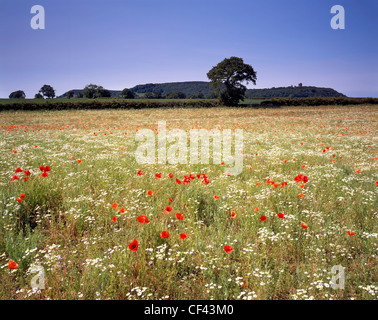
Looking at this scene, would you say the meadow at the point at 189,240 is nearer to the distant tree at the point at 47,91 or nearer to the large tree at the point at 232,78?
the large tree at the point at 232,78

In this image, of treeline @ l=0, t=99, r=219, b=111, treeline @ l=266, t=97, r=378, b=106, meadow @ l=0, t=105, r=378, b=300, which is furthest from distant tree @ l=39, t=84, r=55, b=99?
meadow @ l=0, t=105, r=378, b=300

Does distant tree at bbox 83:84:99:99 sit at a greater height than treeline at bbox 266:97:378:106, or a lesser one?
greater

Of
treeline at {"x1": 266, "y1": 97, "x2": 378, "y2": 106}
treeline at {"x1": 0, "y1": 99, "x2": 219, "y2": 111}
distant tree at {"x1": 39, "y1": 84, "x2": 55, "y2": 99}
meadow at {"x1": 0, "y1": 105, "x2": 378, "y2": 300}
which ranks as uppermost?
distant tree at {"x1": 39, "y1": 84, "x2": 55, "y2": 99}

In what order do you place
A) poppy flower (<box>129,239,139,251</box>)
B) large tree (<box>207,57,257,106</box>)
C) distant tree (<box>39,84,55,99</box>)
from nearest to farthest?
poppy flower (<box>129,239,139,251</box>) → large tree (<box>207,57,257,106</box>) → distant tree (<box>39,84,55,99</box>)

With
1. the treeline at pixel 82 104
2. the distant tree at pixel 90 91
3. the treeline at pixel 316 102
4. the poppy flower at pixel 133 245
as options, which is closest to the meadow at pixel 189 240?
the poppy flower at pixel 133 245

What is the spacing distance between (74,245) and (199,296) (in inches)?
73.3

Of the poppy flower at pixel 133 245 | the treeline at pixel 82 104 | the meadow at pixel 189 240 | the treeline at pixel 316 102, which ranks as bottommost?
the meadow at pixel 189 240

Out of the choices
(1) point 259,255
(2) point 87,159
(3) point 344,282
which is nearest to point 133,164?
(2) point 87,159

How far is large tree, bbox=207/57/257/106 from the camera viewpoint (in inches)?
2032

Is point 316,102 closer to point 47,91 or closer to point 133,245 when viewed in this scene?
point 133,245

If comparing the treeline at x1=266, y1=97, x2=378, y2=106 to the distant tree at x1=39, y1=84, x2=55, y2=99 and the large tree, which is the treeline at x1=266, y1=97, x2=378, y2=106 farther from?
the distant tree at x1=39, y1=84, x2=55, y2=99

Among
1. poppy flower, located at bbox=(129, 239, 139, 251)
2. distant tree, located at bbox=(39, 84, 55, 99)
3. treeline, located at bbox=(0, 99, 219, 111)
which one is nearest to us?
poppy flower, located at bbox=(129, 239, 139, 251)

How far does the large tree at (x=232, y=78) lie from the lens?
51625mm

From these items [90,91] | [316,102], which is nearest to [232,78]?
[316,102]
